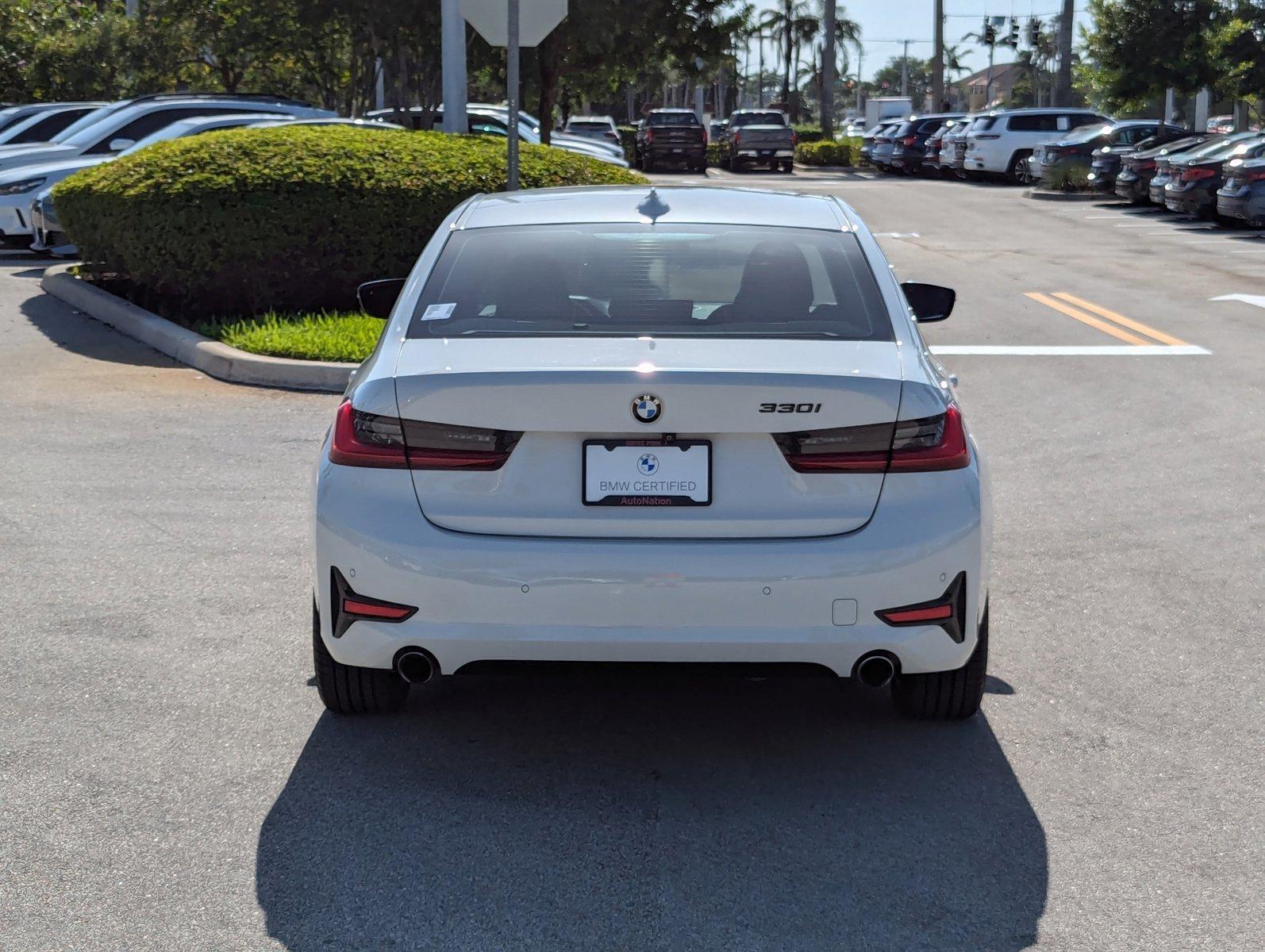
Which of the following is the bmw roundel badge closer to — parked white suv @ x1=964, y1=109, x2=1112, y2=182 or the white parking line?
the white parking line

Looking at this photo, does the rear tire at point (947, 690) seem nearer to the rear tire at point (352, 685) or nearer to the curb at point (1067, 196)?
the rear tire at point (352, 685)

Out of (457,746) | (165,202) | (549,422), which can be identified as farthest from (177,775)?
(165,202)

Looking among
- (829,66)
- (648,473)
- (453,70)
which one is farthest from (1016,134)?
(648,473)

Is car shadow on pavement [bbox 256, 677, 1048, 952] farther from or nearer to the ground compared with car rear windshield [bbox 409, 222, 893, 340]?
nearer to the ground

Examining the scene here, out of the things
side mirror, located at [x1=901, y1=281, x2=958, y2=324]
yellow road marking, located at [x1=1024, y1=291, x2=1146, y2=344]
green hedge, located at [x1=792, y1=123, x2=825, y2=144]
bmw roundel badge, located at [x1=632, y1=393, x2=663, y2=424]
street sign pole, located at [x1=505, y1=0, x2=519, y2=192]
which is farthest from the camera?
green hedge, located at [x1=792, y1=123, x2=825, y2=144]

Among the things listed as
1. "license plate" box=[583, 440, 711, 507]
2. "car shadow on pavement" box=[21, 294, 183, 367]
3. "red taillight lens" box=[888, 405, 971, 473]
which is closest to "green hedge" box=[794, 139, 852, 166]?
"car shadow on pavement" box=[21, 294, 183, 367]

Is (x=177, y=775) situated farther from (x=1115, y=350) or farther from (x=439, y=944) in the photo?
(x=1115, y=350)

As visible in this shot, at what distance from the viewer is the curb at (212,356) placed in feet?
35.0

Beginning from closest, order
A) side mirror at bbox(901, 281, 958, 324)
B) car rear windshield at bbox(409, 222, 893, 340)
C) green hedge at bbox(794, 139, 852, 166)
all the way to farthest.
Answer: car rear windshield at bbox(409, 222, 893, 340), side mirror at bbox(901, 281, 958, 324), green hedge at bbox(794, 139, 852, 166)

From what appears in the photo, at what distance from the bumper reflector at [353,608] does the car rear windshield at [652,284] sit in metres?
0.77

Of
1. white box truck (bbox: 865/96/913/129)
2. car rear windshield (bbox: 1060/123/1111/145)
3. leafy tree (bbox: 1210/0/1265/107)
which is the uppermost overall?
leafy tree (bbox: 1210/0/1265/107)

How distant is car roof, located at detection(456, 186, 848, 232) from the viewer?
17.2ft

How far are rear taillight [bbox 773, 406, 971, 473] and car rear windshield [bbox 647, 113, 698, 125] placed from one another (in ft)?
146

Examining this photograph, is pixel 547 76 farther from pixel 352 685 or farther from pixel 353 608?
pixel 353 608
